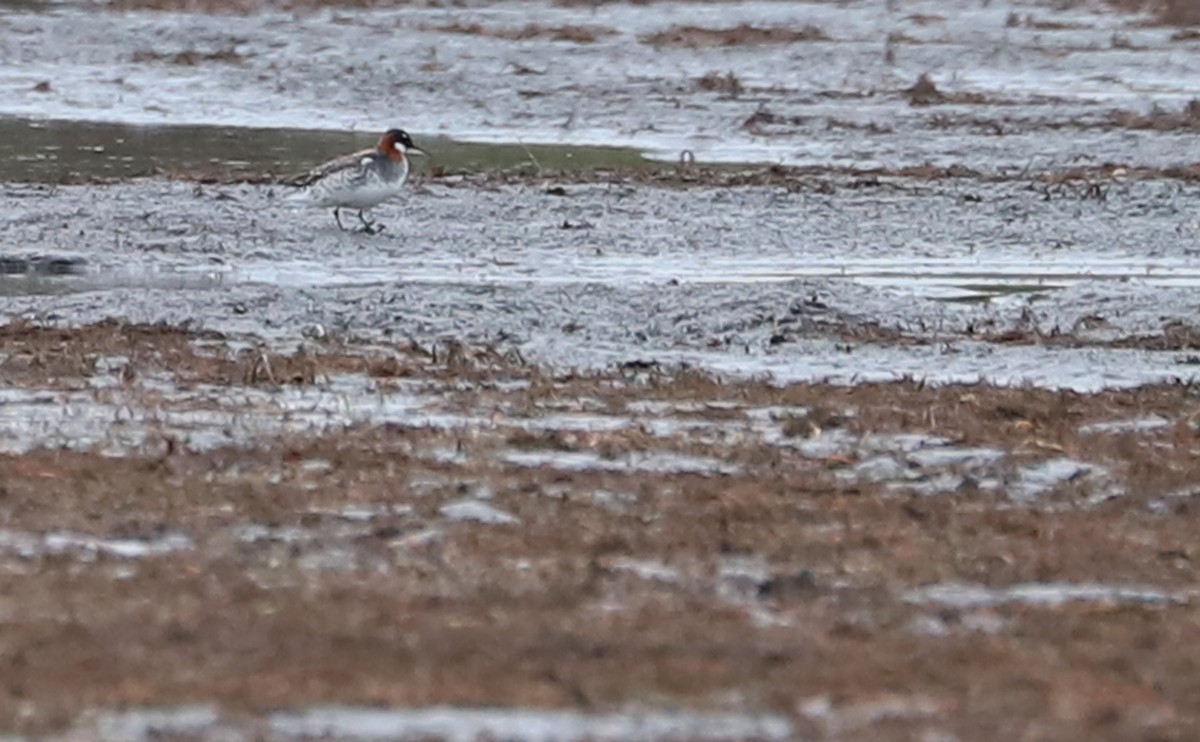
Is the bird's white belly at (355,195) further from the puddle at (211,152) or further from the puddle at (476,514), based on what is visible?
the puddle at (476,514)

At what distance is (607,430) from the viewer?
36.5 ft

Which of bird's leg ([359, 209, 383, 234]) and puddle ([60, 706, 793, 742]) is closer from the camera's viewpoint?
puddle ([60, 706, 793, 742])

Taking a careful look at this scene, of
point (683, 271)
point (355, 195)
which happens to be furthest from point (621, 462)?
point (355, 195)

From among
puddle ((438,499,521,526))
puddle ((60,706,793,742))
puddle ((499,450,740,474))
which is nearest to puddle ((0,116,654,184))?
puddle ((499,450,740,474))

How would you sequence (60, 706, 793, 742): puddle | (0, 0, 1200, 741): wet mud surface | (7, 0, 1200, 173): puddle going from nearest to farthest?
(60, 706, 793, 742): puddle < (0, 0, 1200, 741): wet mud surface < (7, 0, 1200, 173): puddle

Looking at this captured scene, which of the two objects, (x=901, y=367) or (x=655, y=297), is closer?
(x=901, y=367)

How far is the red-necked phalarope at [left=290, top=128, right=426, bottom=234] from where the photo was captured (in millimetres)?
18781

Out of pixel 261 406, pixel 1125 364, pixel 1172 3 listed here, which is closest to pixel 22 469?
pixel 261 406

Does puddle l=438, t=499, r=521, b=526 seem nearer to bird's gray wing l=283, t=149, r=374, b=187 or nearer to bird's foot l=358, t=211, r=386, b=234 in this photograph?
bird's gray wing l=283, t=149, r=374, b=187

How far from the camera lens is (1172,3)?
39.2m

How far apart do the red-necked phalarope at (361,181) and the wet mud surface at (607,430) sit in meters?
0.23

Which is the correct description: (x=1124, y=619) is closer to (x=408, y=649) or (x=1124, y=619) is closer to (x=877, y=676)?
(x=877, y=676)

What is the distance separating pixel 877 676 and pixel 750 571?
4.92 ft

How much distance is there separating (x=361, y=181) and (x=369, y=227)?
0.47 m
